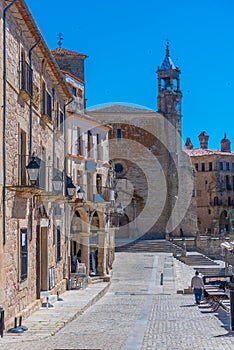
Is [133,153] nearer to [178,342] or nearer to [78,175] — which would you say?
[78,175]

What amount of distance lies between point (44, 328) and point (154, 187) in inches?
1699

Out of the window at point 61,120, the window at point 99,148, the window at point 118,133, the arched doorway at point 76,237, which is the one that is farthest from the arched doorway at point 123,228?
the window at point 61,120

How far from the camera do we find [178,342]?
11203 millimetres

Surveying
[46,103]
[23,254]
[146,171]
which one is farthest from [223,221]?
[23,254]

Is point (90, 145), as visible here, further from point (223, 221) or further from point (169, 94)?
point (223, 221)

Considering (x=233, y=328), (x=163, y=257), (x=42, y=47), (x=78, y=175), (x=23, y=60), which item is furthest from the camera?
(x=163, y=257)

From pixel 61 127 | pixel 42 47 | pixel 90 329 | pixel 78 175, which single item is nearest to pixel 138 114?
pixel 78 175

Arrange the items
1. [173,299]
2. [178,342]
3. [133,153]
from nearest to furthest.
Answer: [178,342]
[173,299]
[133,153]

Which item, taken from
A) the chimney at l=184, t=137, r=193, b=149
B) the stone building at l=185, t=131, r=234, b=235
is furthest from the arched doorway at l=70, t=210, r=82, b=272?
the chimney at l=184, t=137, r=193, b=149

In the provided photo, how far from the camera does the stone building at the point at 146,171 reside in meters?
55.4

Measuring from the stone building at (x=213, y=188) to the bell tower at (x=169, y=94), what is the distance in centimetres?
1577

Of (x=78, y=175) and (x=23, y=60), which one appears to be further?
(x=78, y=175)

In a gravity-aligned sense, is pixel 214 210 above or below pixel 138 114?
below

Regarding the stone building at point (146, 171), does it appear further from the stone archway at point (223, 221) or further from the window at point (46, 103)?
the window at point (46, 103)
